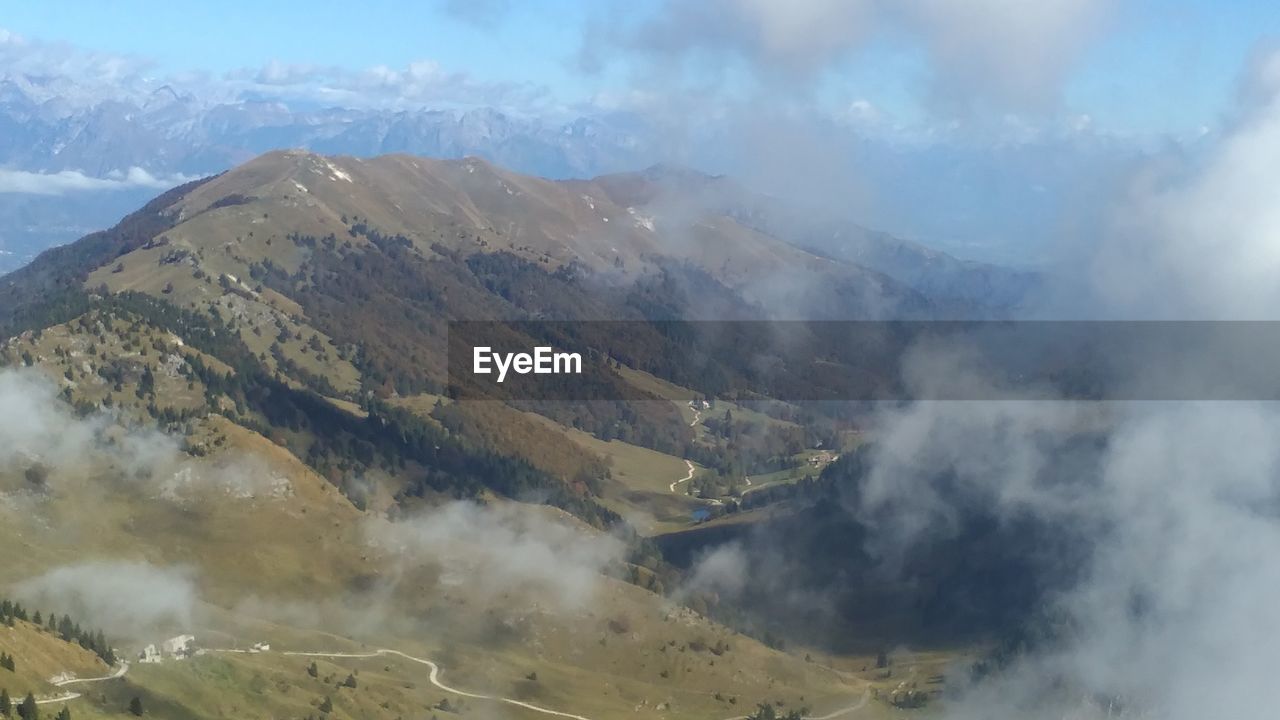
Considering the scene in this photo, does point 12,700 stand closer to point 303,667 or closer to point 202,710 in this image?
point 202,710

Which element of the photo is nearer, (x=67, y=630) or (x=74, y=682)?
(x=74, y=682)

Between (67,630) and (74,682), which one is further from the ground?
(67,630)

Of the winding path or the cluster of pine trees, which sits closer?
the winding path

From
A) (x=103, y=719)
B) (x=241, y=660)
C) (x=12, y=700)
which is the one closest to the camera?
(x=12, y=700)

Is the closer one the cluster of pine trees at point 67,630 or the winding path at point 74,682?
the winding path at point 74,682

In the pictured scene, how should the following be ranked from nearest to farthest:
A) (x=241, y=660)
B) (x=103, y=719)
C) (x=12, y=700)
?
(x=12, y=700)
(x=103, y=719)
(x=241, y=660)

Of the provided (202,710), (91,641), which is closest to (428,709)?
(202,710)

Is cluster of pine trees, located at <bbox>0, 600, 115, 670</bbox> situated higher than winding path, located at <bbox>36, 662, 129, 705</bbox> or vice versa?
cluster of pine trees, located at <bbox>0, 600, 115, 670</bbox>

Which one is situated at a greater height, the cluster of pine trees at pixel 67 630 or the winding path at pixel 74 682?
the cluster of pine trees at pixel 67 630
